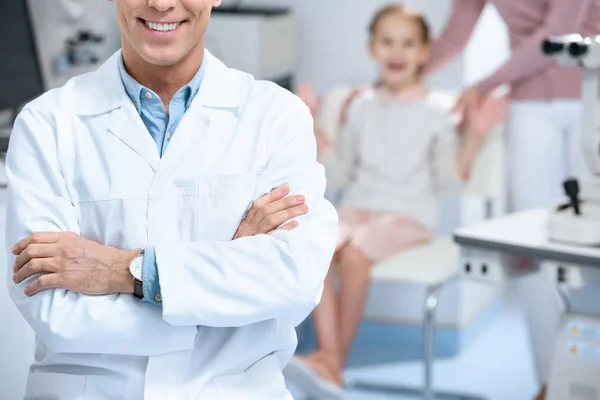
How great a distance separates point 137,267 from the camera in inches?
56.9

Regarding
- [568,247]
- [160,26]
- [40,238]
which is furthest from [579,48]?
[40,238]

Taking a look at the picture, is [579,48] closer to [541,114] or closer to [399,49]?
[541,114]

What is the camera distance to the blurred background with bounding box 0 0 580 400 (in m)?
3.05

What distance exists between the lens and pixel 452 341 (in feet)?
12.0

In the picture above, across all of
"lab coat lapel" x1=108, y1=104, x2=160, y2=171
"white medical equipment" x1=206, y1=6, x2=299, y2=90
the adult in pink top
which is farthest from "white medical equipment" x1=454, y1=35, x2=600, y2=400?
"white medical equipment" x1=206, y1=6, x2=299, y2=90

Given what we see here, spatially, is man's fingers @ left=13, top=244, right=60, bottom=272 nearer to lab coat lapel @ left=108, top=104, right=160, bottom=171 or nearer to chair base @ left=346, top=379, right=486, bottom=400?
lab coat lapel @ left=108, top=104, right=160, bottom=171

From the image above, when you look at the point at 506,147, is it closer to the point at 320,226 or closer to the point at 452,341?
the point at 452,341

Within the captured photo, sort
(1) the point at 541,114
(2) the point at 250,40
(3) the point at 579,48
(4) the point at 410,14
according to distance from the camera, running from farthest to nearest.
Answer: (2) the point at 250,40 < (4) the point at 410,14 < (1) the point at 541,114 < (3) the point at 579,48

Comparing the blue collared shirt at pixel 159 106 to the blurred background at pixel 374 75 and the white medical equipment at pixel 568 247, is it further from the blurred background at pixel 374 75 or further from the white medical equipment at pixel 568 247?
the blurred background at pixel 374 75

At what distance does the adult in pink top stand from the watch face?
158 cm

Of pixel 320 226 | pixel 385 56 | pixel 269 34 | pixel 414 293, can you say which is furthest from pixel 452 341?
pixel 320 226

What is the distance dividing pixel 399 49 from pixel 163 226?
2.00 m

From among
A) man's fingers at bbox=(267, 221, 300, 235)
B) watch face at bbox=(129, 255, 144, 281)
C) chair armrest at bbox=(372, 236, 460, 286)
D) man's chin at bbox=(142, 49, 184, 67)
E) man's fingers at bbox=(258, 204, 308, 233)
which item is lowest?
chair armrest at bbox=(372, 236, 460, 286)

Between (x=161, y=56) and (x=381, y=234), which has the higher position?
(x=161, y=56)
